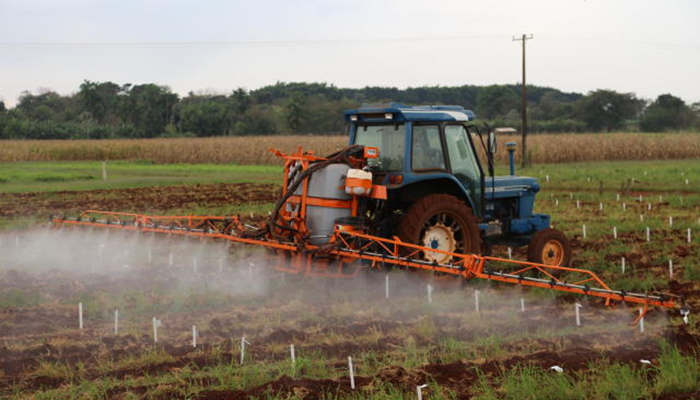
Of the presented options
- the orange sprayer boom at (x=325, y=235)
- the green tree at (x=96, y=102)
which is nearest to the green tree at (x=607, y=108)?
the green tree at (x=96, y=102)

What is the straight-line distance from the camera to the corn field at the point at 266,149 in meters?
38.5

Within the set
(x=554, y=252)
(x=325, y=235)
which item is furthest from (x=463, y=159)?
(x=325, y=235)

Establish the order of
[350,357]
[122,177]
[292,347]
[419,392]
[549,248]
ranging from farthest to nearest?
[122,177]
[549,248]
[292,347]
[350,357]
[419,392]

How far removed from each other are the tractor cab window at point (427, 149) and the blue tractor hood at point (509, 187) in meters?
1.20

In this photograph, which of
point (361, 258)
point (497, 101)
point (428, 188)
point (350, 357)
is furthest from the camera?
point (497, 101)

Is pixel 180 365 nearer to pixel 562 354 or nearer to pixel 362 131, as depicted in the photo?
pixel 562 354

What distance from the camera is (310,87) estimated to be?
Answer: 99.1 metres

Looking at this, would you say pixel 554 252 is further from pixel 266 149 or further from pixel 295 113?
pixel 295 113

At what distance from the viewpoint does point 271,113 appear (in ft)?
229

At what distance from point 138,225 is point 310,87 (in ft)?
296

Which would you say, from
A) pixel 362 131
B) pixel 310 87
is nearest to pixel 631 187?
pixel 362 131

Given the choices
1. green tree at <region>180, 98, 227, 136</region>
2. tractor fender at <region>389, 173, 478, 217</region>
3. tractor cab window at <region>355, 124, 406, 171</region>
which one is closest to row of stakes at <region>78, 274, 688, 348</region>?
tractor fender at <region>389, 173, 478, 217</region>

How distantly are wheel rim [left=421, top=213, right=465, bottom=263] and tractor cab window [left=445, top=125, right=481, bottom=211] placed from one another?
0.75 metres

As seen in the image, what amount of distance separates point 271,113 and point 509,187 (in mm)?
60110
